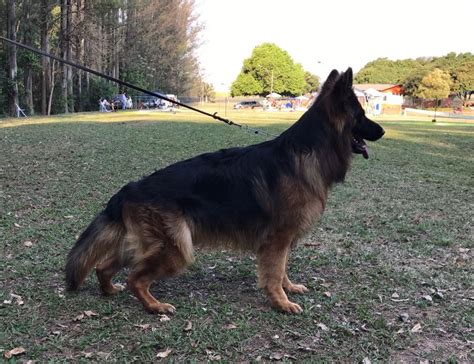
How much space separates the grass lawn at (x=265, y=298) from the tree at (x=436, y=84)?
74.9m

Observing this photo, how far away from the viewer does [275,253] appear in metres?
4.12

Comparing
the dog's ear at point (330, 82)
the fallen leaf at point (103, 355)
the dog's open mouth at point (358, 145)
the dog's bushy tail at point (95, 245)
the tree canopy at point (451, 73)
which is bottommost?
the fallen leaf at point (103, 355)

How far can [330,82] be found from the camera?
13.8 feet

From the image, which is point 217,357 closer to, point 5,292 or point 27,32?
point 5,292

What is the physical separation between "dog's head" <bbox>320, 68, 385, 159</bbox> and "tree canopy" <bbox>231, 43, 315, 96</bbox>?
109 m

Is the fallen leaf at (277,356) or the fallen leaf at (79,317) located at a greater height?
→ the fallen leaf at (277,356)

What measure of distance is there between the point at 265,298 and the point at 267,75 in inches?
4446

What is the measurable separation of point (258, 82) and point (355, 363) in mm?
113871

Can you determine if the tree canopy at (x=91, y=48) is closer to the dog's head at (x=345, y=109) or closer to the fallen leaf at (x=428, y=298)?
the dog's head at (x=345, y=109)

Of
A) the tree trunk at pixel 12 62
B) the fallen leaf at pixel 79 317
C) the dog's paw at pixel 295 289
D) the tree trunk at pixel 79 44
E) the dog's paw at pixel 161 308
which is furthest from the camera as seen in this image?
the tree trunk at pixel 79 44

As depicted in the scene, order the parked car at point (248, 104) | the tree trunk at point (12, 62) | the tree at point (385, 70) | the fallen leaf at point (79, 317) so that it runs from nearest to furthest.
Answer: the fallen leaf at point (79, 317) < the tree trunk at point (12, 62) < the parked car at point (248, 104) < the tree at point (385, 70)

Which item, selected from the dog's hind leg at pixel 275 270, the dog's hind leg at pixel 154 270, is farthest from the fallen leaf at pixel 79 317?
the dog's hind leg at pixel 275 270

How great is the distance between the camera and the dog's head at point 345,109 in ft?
13.4

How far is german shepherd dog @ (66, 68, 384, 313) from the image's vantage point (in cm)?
385
